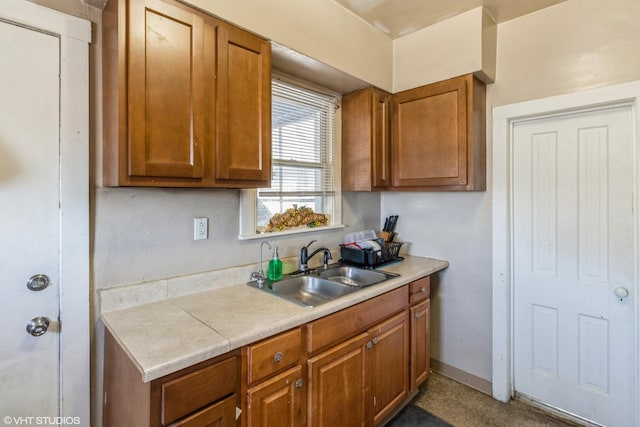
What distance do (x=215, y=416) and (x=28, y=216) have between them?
3.49 ft

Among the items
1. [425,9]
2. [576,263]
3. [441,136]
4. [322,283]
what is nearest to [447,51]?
[425,9]

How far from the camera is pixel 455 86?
2199mm

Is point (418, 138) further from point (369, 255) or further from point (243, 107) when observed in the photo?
point (243, 107)

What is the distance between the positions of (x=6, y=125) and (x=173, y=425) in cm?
126

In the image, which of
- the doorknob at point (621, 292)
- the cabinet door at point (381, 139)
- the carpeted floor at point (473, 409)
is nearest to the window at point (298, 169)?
the cabinet door at point (381, 139)

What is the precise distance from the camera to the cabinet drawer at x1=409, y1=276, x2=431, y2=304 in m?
2.14

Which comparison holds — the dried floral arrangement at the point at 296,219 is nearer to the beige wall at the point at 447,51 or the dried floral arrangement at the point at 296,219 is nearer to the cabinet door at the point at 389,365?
the cabinet door at the point at 389,365

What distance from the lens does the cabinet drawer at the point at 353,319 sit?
1511mm

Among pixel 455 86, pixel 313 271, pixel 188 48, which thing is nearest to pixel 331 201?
pixel 313 271

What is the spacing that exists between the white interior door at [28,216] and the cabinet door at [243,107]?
2.14 feet

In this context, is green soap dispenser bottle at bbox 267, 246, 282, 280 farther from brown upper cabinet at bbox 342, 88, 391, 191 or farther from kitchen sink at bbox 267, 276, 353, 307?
brown upper cabinet at bbox 342, 88, 391, 191

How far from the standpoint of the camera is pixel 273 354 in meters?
1.33

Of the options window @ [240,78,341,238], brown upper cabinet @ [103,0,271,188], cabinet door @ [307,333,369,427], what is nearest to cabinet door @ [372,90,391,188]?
Result: window @ [240,78,341,238]

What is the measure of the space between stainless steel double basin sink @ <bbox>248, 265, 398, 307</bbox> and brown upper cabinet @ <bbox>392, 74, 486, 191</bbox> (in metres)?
0.76
